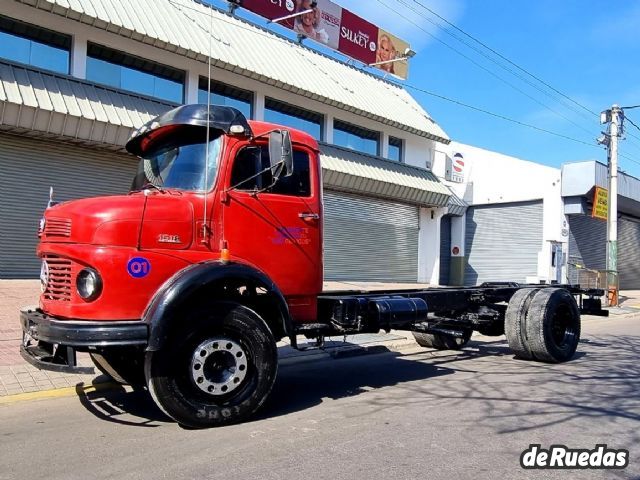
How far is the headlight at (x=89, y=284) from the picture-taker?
15.3 feet

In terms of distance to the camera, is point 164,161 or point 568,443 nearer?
point 568,443

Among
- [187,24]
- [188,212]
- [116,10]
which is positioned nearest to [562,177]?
[187,24]

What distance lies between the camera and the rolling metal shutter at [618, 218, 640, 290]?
30062mm

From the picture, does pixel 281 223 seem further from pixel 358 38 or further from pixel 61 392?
pixel 358 38

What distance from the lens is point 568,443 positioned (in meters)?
4.70

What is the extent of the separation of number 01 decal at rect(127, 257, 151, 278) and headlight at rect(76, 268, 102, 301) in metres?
0.26

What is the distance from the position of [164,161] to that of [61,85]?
28.1 ft

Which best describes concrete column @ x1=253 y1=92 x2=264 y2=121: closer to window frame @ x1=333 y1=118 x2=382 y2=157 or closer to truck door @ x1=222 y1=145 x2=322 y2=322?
window frame @ x1=333 y1=118 x2=382 y2=157

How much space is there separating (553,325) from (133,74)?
11527mm

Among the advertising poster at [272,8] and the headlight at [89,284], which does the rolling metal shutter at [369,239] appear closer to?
the advertising poster at [272,8]

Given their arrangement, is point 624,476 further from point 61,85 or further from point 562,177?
point 562,177

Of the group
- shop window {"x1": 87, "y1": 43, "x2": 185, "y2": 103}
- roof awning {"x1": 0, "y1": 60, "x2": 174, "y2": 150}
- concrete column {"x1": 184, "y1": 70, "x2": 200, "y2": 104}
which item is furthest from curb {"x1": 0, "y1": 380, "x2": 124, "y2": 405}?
concrete column {"x1": 184, "y1": 70, "x2": 200, "y2": 104}

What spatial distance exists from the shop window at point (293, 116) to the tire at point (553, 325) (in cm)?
1116

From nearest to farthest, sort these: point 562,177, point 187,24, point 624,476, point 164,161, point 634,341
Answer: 1. point 624,476
2. point 164,161
3. point 634,341
4. point 187,24
5. point 562,177
